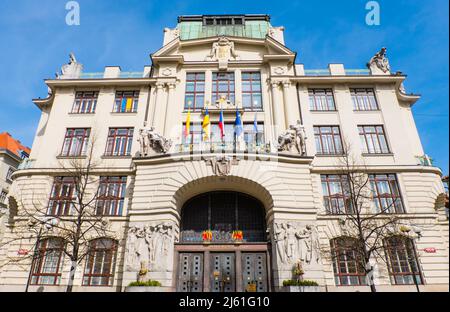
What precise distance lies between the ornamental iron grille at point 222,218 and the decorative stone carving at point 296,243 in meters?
2.36

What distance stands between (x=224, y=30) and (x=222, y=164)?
53.2ft

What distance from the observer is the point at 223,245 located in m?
20.1

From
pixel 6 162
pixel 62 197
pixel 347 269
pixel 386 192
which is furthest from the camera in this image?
pixel 6 162

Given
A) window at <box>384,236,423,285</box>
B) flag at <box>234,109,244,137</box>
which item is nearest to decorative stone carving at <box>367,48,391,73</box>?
flag at <box>234,109,244,137</box>

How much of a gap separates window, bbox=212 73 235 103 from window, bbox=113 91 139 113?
6.92 meters

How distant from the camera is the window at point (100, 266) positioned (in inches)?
756

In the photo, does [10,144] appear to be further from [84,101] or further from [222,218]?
[222,218]

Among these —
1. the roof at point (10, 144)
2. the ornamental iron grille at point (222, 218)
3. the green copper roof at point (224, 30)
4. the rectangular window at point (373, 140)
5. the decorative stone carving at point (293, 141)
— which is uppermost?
the green copper roof at point (224, 30)

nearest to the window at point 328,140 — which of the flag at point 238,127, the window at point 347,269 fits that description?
the flag at point 238,127

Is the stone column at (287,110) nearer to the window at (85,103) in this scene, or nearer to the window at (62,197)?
the window at (85,103)

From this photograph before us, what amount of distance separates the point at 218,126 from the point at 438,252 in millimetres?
17712

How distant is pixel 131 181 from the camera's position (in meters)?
21.8

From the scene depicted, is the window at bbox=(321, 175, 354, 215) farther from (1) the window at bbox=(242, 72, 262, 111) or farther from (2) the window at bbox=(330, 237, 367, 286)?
(1) the window at bbox=(242, 72, 262, 111)

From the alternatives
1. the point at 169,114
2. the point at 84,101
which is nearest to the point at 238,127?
the point at 169,114
